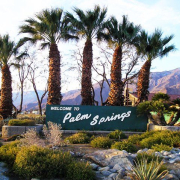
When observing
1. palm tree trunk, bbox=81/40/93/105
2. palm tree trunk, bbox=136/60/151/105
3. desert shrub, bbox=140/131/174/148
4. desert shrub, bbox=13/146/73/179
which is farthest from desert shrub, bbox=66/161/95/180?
palm tree trunk, bbox=136/60/151/105

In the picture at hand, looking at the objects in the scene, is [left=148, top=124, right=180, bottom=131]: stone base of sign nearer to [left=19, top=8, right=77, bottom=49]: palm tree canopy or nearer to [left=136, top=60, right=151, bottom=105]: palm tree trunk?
[left=136, top=60, right=151, bottom=105]: palm tree trunk

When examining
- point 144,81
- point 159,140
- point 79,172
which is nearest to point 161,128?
point 159,140

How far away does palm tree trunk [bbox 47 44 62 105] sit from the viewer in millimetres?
19281

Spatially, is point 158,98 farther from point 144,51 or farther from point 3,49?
point 3,49

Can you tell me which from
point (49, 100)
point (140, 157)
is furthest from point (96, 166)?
point (49, 100)

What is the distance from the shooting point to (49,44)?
21016 millimetres

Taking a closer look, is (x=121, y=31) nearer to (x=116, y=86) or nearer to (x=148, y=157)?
(x=116, y=86)

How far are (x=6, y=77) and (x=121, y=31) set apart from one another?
1109cm

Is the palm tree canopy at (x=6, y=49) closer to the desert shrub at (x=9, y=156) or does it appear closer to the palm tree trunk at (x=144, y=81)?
the palm tree trunk at (x=144, y=81)

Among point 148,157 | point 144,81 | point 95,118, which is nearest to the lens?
point 148,157

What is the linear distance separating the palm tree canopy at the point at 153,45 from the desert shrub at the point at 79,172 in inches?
595

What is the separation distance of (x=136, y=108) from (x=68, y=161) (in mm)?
10424

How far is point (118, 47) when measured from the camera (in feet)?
65.9

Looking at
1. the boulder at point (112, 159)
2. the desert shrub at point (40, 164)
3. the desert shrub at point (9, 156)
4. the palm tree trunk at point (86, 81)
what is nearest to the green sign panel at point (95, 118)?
the palm tree trunk at point (86, 81)
